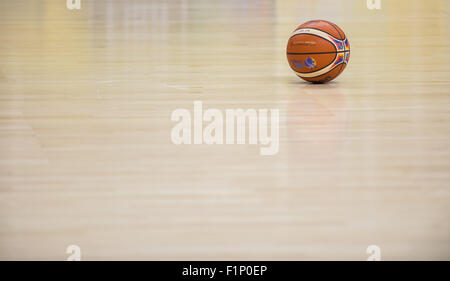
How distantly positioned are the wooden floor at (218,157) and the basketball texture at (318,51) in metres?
0.10

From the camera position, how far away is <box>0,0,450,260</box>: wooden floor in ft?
6.40

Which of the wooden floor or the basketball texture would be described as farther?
the basketball texture

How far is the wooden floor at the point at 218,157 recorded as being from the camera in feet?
6.40

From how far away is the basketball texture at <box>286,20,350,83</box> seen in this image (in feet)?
12.7

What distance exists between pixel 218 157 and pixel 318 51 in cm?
134

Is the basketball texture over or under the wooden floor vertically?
over

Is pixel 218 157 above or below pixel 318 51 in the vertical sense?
below

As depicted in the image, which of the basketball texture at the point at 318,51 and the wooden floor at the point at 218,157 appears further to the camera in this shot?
the basketball texture at the point at 318,51

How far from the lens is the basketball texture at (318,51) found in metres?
3.87

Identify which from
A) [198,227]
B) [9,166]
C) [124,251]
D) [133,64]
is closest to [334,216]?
[198,227]

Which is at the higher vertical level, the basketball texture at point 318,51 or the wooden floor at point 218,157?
the basketball texture at point 318,51

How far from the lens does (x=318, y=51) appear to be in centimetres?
386

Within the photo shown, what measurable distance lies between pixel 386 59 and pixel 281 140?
206 cm

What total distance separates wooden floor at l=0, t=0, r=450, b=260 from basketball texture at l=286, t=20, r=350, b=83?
0.10 meters
